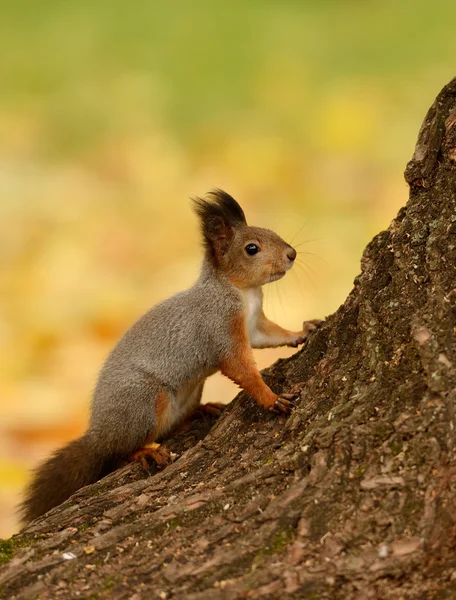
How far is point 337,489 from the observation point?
2256 millimetres

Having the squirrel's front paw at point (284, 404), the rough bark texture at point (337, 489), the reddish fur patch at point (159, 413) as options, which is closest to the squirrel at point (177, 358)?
the reddish fur patch at point (159, 413)

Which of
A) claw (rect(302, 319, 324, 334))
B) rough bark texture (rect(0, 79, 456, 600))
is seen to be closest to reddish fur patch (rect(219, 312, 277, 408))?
rough bark texture (rect(0, 79, 456, 600))

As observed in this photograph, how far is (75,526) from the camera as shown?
2549 millimetres

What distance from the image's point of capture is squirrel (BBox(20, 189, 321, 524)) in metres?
3.36

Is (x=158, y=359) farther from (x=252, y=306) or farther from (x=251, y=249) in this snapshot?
(x=251, y=249)

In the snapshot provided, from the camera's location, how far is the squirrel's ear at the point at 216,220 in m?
3.60

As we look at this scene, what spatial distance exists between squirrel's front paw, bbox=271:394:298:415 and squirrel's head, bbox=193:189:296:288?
0.81 meters

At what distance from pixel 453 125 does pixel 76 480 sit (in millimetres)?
2016

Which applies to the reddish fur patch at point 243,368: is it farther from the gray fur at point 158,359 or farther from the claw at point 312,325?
the claw at point 312,325

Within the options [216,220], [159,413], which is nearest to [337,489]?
[159,413]

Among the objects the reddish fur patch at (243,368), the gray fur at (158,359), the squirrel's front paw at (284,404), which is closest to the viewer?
the squirrel's front paw at (284,404)

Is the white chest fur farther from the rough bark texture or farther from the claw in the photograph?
the rough bark texture

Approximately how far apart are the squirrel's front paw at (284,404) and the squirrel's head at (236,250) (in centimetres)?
81

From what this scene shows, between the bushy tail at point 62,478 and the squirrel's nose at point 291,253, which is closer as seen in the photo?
the bushy tail at point 62,478
